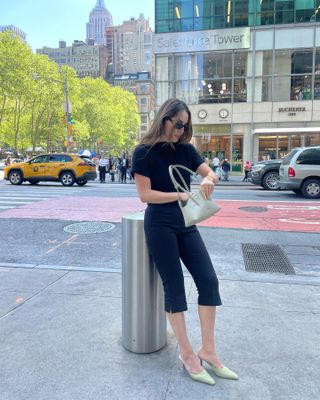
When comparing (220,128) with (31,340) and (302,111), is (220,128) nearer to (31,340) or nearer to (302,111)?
(302,111)

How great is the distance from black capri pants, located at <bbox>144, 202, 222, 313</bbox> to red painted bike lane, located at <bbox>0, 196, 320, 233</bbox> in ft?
18.6

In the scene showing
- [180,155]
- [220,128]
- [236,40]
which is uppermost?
[236,40]

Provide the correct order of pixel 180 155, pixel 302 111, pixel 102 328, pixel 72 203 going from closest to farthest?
1. pixel 180 155
2. pixel 102 328
3. pixel 72 203
4. pixel 302 111

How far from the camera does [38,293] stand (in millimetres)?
4211

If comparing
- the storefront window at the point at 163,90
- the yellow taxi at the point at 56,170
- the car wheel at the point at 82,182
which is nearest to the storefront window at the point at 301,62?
the storefront window at the point at 163,90

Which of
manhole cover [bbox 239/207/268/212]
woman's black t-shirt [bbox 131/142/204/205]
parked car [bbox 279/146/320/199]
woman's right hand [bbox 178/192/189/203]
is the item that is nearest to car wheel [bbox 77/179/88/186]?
parked car [bbox 279/146/320/199]

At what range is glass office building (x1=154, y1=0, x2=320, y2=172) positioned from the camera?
26.6 meters

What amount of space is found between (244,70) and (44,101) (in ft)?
71.9

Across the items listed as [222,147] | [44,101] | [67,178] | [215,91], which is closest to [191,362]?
[67,178]

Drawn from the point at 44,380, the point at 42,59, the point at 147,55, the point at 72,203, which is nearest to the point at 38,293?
the point at 44,380

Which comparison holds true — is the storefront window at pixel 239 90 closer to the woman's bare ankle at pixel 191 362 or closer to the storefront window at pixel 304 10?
the storefront window at pixel 304 10

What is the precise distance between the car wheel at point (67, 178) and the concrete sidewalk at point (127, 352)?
49.0ft

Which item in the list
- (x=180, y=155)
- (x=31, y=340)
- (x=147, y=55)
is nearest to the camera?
(x=180, y=155)

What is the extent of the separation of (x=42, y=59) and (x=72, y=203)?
30.0 metres
